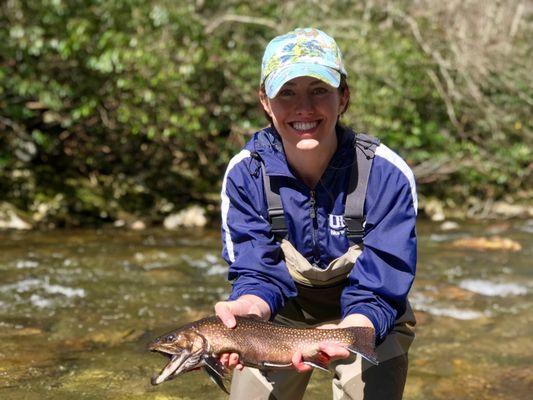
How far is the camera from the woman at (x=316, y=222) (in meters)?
2.96

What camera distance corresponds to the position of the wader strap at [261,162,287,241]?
3123 mm

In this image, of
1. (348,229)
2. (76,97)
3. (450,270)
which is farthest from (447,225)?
(348,229)

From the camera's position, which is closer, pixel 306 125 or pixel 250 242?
pixel 306 125

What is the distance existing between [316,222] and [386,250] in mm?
348

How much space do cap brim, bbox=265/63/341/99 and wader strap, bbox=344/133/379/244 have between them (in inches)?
12.1

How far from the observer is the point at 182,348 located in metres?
2.58

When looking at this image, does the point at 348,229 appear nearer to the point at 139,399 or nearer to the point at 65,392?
the point at 139,399

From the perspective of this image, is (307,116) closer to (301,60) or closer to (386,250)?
(301,60)

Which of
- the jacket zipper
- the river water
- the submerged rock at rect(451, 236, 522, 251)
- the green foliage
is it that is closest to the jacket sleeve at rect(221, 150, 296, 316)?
the jacket zipper

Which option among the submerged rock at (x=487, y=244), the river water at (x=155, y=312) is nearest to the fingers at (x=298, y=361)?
the river water at (x=155, y=312)

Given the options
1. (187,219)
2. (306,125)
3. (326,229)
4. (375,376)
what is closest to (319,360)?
(375,376)

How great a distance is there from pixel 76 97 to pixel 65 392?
289 inches

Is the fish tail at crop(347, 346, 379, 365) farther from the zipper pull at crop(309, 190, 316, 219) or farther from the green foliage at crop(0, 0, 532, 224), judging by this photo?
the green foliage at crop(0, 0, 532, 224)

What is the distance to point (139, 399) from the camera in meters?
4.38
